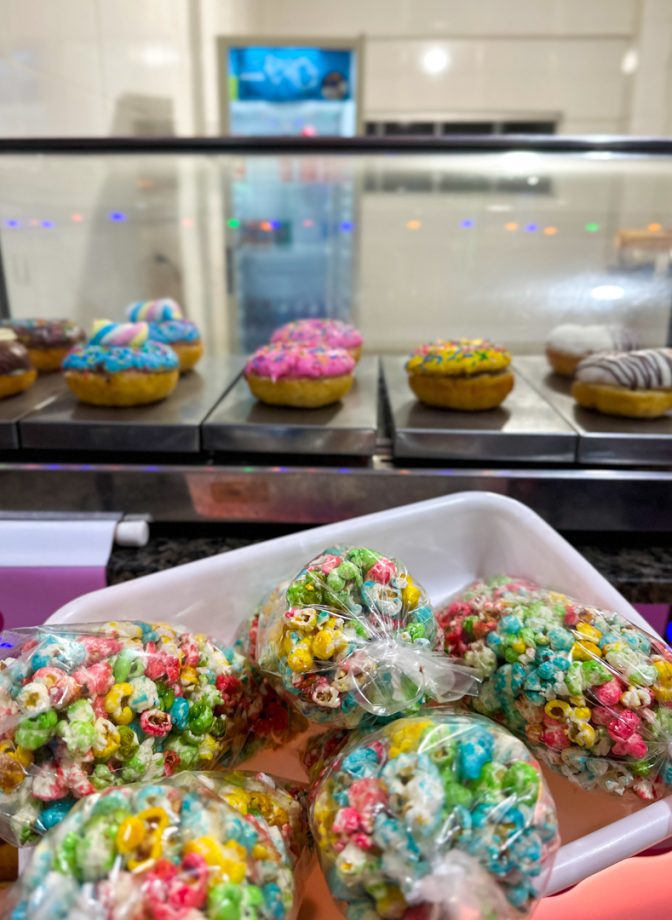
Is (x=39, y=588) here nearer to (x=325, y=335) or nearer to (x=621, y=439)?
(x=325, y=335)

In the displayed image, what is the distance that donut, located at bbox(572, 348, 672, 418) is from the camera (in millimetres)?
1218

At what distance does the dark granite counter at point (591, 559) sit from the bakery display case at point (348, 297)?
45 millimetres

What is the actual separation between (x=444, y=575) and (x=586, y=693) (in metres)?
0.37

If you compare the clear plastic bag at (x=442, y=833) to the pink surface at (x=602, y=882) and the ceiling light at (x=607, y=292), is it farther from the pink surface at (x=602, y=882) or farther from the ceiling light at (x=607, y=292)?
the ceiling light at (x=607, y=292)

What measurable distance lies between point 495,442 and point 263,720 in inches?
26.1

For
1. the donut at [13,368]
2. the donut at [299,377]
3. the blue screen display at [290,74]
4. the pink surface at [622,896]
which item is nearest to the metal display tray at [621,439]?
the donut at [299,377]

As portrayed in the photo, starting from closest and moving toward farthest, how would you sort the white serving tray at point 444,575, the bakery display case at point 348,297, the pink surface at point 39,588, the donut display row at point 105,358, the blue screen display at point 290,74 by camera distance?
the white serving tray at point 444,575, the pink surface at point 39,588, the bakery display case at point 348,297, the donut display row at point 105,358, the blue screen display at point 290,74

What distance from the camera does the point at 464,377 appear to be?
4.19 ft

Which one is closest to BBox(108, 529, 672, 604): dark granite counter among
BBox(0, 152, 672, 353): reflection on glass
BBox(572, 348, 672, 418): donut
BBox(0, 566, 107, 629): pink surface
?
BBox(0, 566, 107, 629): pink surface

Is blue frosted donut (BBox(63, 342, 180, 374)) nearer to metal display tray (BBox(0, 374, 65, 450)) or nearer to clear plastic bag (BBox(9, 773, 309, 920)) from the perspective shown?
metal display tray (BBox(0, 374, 65, 450))

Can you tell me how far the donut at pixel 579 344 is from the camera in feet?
4.93

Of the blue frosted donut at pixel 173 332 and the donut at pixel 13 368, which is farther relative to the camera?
the blue frosted donut at pixel 173 332

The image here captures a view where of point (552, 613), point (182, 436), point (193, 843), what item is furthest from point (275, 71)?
point (193, 843)

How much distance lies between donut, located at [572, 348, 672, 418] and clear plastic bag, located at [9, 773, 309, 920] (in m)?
1.01
